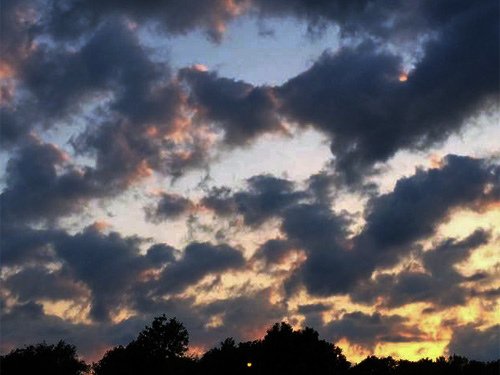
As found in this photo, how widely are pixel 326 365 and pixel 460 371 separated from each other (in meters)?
83.3

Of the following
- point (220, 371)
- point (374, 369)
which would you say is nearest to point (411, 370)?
point (374, 369)

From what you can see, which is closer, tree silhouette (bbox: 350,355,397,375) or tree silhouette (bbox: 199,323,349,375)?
tree silhouette (bbox: 199,323,349,375)

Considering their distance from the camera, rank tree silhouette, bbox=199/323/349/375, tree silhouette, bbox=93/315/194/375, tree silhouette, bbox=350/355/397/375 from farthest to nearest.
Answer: tree silhouette, bbox=350/355/397/375 < tree silhouette, bbox=93/315/194/375 < tree silhouette, bbox=199/323/349/375

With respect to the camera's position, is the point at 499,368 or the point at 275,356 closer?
the point at 275,356

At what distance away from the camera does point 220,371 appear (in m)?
140

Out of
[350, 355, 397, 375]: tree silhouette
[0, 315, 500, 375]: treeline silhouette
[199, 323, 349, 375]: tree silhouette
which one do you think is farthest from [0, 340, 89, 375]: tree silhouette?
[350, 355, 397, 375]: tree silhouette

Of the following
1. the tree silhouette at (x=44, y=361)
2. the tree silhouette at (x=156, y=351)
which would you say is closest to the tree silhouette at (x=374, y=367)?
the tree silhouette at (x=156, y=351)

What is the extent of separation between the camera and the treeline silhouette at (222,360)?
108 meters

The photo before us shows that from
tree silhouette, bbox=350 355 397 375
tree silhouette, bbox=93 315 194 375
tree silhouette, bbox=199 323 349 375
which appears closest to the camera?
tree silhouette, bbox=199 323 349 375

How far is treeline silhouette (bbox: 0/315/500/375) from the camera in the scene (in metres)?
108

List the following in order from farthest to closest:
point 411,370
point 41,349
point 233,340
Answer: point 411,370 → point 233,340 → point 41,349

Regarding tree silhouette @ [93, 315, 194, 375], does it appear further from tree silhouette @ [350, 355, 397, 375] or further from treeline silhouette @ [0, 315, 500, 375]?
tree silhouette @ [350, 355, 397, 375]

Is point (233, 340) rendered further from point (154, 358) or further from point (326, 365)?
point (326, 365)

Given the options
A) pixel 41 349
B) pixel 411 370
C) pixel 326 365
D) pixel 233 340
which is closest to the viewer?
pixel 326 365
